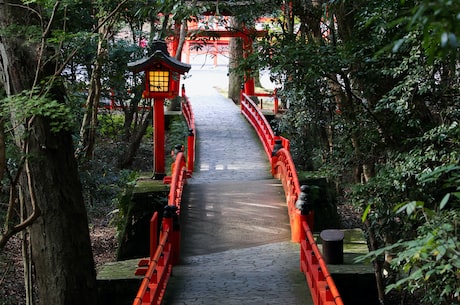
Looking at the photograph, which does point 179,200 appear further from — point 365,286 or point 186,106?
point 186,106

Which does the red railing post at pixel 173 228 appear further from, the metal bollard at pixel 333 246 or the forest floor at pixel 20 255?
the forest floor at pixel 20 255

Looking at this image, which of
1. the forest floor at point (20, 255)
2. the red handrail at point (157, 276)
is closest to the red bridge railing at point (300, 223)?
the red handrail at point (157, 276)

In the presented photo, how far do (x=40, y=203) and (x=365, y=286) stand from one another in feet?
14.0

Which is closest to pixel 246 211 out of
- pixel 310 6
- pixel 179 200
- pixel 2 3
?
pixel 179 200

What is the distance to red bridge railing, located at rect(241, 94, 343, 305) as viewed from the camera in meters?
7.30

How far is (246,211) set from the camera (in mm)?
12555

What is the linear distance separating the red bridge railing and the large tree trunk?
2.83m

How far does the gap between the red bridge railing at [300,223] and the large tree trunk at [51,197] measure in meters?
2.83

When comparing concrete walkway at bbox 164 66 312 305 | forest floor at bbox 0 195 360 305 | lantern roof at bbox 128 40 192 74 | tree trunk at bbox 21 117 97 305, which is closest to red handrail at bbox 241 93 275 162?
concrete walkway at bbox 164 66 312 305

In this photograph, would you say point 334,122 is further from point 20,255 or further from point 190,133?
point 20,255

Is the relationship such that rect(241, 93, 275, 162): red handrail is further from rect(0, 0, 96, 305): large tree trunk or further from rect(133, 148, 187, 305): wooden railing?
rect(0, 0, 96, 305): large tree trunk

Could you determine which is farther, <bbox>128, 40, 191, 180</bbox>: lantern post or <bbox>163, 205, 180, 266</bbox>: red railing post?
<bbox>128, 40, 191, 180</bbox>: lantern post

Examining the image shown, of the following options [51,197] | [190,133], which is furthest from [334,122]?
[190,133]

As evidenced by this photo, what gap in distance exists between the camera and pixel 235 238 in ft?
37.2
